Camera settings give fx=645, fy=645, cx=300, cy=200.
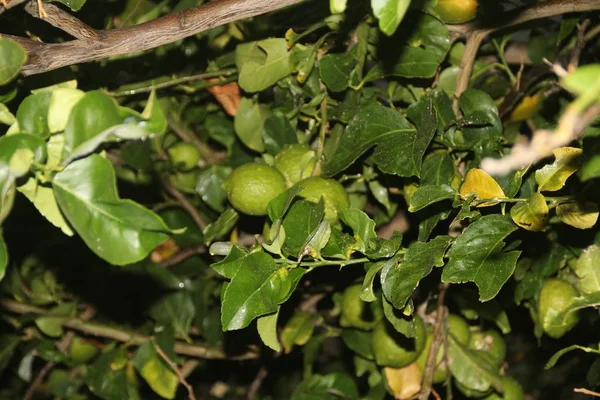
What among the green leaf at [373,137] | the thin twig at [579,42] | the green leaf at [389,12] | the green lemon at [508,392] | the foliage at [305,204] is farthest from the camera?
the green lemon at [508,392]

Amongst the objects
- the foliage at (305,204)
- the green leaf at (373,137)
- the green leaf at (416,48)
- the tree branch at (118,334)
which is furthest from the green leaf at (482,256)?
Result: the tree branch at (118,334)

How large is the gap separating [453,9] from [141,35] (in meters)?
0.44

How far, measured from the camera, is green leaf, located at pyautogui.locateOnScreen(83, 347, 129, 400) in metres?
1.15

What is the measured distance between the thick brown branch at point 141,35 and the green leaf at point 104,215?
4.9 inches

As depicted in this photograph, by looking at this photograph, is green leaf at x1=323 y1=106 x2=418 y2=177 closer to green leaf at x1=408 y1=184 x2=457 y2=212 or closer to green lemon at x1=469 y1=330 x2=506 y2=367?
green leaf at x1=408 y1=184 x2=457 y2=212

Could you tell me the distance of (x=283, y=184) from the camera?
0.86 m

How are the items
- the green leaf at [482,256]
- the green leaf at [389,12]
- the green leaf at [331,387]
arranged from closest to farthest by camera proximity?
the green leaf at [389,12]
the green leaf at [482,256]
the green leaf at [331,387]

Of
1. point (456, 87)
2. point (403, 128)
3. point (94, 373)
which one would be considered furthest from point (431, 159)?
point (94, 373)

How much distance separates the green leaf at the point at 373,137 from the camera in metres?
0.79

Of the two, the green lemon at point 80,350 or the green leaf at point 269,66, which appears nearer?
the green leaf at point 269,66

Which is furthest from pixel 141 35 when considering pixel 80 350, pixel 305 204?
pixel 80 350

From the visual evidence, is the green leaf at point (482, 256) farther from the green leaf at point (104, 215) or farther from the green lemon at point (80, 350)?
the green lemon at point (80, 350)

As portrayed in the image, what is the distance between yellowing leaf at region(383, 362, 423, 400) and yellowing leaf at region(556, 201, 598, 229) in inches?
16.2

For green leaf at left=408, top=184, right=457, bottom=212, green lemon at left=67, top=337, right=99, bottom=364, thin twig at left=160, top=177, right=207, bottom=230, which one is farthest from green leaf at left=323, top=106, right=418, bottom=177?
green lemon at left=67, top=337, right=99, bottom=364
